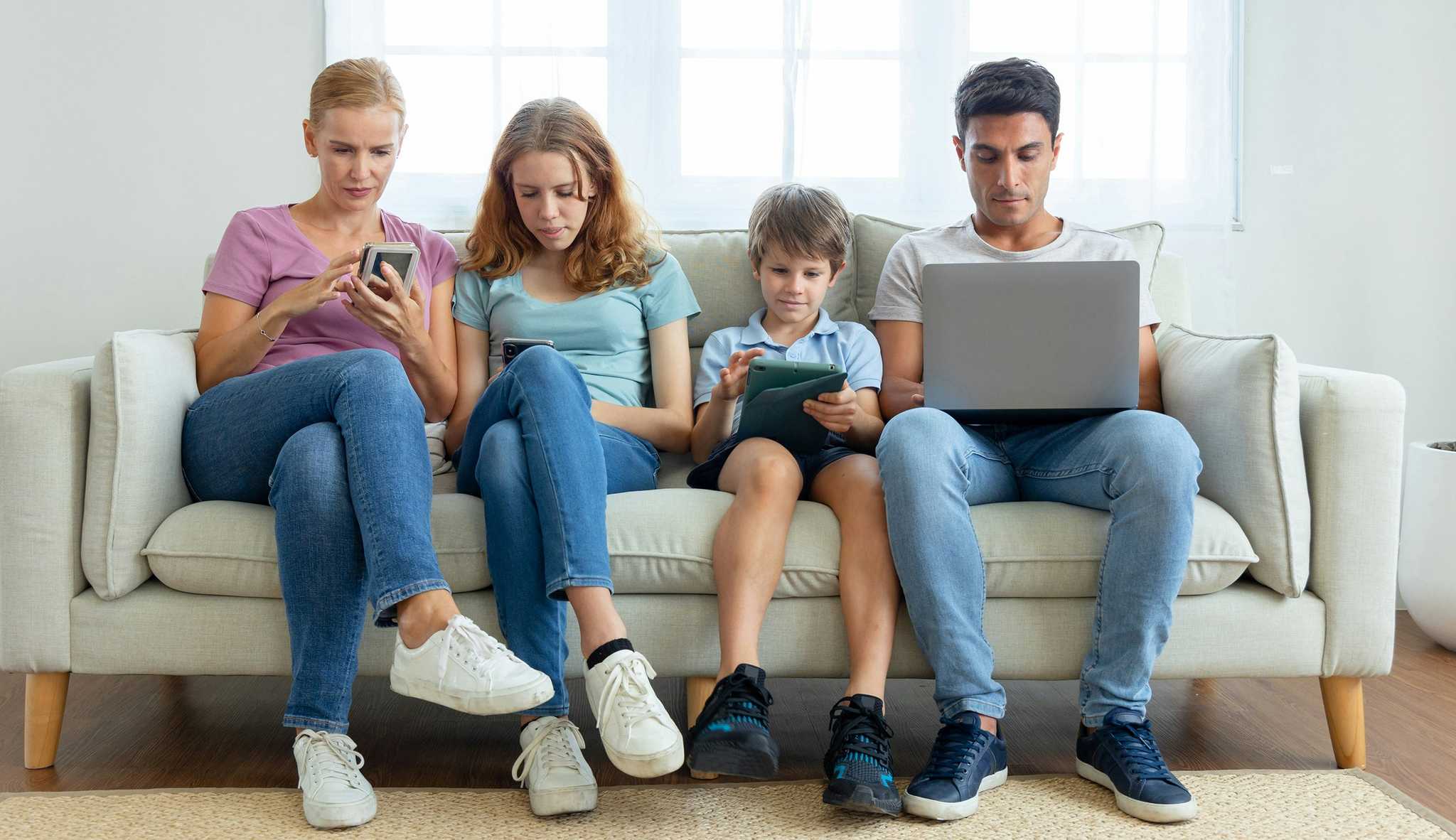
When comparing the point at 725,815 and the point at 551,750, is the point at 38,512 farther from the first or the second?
the point at 725,815

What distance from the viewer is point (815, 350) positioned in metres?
1.85

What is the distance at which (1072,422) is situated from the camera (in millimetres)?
1646

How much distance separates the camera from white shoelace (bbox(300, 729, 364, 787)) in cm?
135

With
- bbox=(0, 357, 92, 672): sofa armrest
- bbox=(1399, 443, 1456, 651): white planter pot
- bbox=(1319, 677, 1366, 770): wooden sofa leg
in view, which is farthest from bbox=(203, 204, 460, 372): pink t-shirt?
bbox=(1399, 443, 1456, 651): white planter pot

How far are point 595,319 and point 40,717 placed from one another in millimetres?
997

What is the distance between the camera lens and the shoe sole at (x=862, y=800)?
4.24ft

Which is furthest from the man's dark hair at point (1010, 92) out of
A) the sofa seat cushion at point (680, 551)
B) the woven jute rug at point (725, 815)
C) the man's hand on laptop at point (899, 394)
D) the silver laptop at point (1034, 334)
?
the woven jute rug at point (725, 815)

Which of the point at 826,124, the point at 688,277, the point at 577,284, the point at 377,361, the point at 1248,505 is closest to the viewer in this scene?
the point at 377,361

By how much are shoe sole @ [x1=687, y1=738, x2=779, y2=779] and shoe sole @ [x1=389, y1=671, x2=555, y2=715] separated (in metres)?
0.19

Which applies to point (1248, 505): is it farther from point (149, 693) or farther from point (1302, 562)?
point (149, 693)

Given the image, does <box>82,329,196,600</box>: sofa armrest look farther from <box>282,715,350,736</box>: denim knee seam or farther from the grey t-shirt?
the grey t-shirt

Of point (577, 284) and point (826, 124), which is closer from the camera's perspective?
point (577, 284)

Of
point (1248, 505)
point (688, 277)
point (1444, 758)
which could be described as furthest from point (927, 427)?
point (1444, 758)

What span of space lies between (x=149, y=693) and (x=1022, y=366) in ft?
5.19
